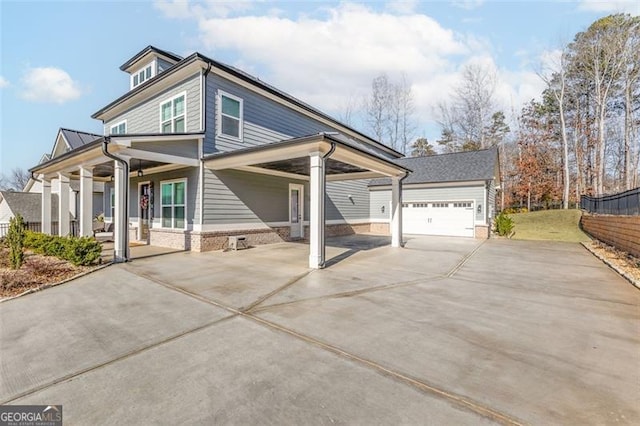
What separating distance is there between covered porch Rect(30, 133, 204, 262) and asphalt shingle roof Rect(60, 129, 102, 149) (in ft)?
9.86

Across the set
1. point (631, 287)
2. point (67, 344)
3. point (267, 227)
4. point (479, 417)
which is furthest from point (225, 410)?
point (267, 227)

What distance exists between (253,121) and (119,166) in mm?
5239

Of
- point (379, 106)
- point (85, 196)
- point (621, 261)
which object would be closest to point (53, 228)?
point (85, 196)

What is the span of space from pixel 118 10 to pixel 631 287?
51.7ft

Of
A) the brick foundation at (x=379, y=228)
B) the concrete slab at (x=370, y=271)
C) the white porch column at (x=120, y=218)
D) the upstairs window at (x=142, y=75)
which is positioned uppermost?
the upstairs window at (x=142, y=75)

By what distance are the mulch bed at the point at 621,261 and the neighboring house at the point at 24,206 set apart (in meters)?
23.1

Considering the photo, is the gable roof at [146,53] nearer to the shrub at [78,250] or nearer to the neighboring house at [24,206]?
the shrub at [78,250]

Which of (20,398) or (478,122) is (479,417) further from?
(478,122)

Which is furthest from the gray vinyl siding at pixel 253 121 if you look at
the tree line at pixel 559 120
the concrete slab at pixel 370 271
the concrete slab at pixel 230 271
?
the tree line at pixel 559 120

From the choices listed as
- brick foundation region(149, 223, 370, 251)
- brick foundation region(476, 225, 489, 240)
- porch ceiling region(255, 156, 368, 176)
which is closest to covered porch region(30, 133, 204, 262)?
brick foundation region(149, 223, 370, 251)

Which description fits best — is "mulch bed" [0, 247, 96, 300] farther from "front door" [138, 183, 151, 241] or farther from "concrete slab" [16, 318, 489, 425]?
"concrete slab" [16, 318, 489, 425]

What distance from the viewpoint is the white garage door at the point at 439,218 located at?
16188 millimetres

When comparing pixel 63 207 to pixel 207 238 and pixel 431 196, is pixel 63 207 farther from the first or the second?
pixel 431 196

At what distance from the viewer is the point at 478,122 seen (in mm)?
29344
